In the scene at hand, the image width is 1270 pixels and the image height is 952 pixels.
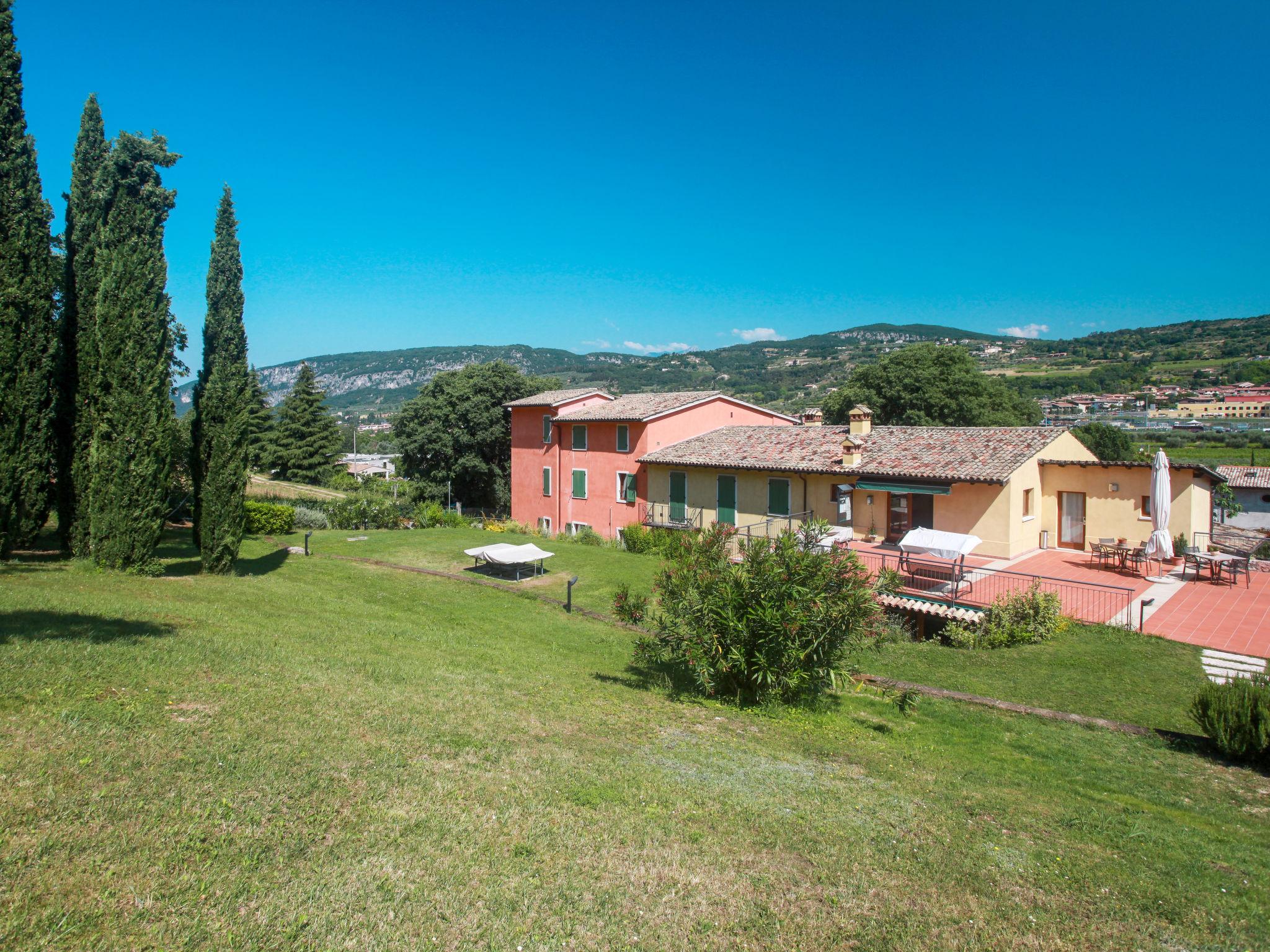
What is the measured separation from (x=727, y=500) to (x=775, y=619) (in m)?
18.1

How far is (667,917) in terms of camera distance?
429 cm

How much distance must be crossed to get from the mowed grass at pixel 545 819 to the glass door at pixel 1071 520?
1375cm

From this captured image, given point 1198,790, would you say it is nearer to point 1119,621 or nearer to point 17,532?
point 1119,621

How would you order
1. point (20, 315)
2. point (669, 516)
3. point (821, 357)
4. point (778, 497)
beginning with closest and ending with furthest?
point (20, 315) → point (778, 497) → point (669, 516) → point (821, 357)

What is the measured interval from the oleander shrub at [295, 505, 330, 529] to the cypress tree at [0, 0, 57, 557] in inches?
731

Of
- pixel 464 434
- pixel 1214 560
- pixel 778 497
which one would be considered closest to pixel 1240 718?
pixel 1214 560

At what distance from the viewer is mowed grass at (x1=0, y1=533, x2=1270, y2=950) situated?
4.09 m

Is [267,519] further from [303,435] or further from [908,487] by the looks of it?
[303,435]

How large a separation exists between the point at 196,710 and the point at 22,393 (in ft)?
38.4

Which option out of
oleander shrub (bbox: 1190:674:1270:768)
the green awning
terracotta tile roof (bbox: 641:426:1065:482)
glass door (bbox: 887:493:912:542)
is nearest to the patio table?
terracotta tile roof (bbox: 641:426:1065:482)

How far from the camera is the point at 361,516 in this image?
34844mm

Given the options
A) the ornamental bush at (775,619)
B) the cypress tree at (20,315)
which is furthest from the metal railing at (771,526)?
the cypress tree at (20,315)

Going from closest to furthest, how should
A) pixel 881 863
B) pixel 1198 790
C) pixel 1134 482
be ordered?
pixel 881 863 → pixel 1198 790 → pixel 1134 482

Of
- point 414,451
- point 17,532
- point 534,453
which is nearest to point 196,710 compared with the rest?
point 17,532
